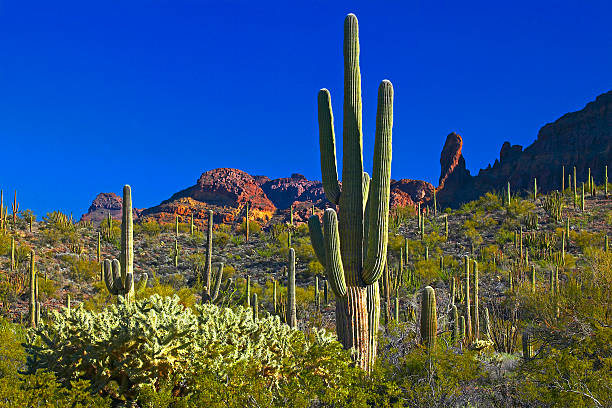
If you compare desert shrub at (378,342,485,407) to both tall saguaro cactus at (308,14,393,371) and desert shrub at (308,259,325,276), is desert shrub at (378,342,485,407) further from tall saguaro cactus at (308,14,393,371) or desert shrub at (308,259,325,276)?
desert shrub at (308,259,325,276)

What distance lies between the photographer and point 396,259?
26891 millimetres

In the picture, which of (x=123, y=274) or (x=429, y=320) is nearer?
(x=123, y=274)

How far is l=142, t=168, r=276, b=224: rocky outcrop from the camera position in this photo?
2409 inches

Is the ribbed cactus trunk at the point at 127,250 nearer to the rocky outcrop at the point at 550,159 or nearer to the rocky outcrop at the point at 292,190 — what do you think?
the rocky outcrop at the point at 550,159

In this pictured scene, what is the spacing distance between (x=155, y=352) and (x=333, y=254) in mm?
3215

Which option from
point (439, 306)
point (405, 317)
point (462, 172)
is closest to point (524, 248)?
point (439, 306)

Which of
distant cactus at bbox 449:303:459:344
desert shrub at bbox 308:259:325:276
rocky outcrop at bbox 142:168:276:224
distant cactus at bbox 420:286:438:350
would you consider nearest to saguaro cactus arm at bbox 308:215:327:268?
distant cactus at bbox 420:286:438:350

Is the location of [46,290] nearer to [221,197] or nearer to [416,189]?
[221,197]

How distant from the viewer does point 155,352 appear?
6215 mm

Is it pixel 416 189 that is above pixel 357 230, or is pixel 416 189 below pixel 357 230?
above

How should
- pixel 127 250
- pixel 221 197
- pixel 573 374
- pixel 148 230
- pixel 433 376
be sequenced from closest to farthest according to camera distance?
pixel 573 374
pixel 433 376
pixel 127 250
pixel 148 230
pixel 221 197

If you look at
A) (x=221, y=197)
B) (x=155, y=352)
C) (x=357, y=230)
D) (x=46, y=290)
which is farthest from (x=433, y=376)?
(x=221, y=197)

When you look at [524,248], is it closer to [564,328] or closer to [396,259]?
[396,259]

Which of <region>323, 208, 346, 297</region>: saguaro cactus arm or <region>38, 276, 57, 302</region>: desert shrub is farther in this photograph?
<region>38, 276, 57, 302</region>: desert shrub
